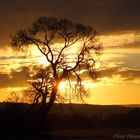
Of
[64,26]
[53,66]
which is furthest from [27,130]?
[64,26]

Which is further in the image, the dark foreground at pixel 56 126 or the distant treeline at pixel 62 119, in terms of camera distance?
the distant treeline at pixel 62 119

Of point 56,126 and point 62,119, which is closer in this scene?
point 56,126

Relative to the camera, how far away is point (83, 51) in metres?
52.7

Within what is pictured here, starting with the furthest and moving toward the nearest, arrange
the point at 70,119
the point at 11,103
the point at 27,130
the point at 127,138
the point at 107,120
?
1. the point at 107,120
2. the point at 70,119
3. the point at 11,103
4. the point at 27,130
5. the point at 127,138

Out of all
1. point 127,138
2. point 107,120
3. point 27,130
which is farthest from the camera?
point 107,120

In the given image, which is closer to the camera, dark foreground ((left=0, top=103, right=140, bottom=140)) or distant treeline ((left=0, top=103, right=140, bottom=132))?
dark foreground ((left=0, top=103, right=140, bottom=140))

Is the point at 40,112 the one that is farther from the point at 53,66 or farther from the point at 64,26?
the point at 64,26

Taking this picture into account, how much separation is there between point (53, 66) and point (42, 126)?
6.38 m

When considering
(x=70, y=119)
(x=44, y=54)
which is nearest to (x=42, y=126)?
(x=44, y=54)

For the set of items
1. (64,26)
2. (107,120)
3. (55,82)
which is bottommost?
(107,120)

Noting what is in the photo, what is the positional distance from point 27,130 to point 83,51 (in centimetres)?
882

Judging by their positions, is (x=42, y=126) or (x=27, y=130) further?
(x=42, y=126)

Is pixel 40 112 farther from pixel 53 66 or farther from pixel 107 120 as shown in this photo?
pixel 107 120

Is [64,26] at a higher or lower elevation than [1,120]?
higher
